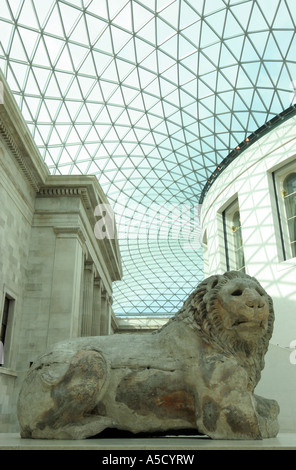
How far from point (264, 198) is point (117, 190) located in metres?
20.0

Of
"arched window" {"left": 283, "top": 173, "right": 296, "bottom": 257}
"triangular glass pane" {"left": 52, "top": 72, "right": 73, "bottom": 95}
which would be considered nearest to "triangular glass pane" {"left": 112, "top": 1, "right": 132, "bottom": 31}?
"triangular glass pane" {"left": 52, "top": 72, "right": 73, "bottom": 95}

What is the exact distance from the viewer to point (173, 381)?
5879 millimetres

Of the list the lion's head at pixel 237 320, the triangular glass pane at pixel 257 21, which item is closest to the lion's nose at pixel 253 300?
the lion's head at pixel 237 320

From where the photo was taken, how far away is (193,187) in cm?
4694

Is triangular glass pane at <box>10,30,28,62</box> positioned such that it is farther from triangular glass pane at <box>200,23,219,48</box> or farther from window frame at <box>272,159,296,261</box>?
window frame at <box>272,159,296,261</box>

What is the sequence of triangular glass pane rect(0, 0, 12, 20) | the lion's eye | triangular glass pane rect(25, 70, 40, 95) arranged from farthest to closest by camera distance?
triangular glass pane rect(25, 70, 40, 95)
triangular glass pane rect(0, 0, 12, 20)
the lion's eye

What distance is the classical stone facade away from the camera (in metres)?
17.8

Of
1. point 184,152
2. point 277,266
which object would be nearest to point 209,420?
point 277,266

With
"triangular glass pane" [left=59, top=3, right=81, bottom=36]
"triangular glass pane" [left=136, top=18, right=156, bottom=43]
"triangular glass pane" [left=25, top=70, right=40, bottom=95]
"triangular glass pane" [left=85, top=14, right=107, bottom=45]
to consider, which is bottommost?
→ "triangular glass pane" [left=25, top=70, right=40, bottom=95]

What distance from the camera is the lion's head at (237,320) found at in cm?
608

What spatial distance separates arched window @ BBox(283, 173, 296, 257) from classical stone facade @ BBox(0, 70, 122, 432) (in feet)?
48.4

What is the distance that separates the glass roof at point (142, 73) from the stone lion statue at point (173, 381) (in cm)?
2442

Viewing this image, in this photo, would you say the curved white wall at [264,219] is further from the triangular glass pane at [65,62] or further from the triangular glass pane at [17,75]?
the triangular glass pane at [17,75]
